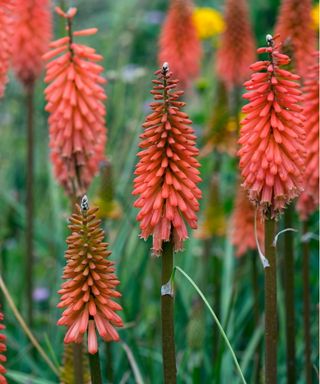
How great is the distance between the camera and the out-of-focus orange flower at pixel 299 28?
4.89 m

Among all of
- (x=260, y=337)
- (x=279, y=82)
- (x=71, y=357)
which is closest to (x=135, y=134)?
(x=260, y=337)

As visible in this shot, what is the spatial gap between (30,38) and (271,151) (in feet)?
10.1

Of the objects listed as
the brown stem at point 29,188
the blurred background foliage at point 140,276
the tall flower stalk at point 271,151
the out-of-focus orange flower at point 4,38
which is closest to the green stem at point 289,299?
the blurred background foliage at point 140,276

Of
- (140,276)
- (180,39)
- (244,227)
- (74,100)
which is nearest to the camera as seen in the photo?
(74,100)

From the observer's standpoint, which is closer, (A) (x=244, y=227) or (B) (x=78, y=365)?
(B) (x=78, y=365)

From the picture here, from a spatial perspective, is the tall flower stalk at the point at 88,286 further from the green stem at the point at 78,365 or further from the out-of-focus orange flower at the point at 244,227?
the out-of-focus orange flower at the point at 244,227

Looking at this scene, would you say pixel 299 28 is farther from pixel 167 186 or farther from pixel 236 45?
pixel 167 186

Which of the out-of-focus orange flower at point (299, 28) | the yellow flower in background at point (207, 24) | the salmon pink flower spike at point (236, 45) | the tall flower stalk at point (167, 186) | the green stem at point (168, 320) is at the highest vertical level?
the yellow flower in background at point (207, 24)

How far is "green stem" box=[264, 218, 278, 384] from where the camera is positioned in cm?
297

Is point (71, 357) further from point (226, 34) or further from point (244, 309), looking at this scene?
point (226, 34)

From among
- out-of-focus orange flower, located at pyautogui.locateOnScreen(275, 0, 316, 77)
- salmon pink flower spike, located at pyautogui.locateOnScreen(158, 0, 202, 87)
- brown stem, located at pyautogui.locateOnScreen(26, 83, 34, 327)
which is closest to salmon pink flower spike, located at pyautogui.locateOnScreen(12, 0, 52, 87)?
brown stem, located at pyautogui.locateOnScreen(26, 83, 34, 327)

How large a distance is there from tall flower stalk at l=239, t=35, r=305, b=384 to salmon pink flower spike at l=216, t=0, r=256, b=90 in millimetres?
3342

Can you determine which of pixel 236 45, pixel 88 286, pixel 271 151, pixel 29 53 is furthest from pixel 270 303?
pixel 236 45

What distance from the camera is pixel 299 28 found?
4.92 metres
